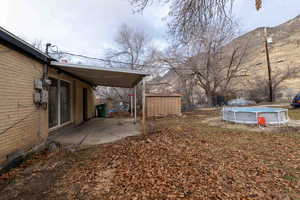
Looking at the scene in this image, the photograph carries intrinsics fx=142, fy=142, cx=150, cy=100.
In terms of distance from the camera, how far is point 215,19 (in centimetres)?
419

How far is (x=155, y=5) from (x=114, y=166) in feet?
14.2

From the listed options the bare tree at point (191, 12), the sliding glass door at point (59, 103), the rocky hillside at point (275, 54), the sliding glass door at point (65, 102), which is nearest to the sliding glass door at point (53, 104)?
the sliding glass door at point (59, 103)

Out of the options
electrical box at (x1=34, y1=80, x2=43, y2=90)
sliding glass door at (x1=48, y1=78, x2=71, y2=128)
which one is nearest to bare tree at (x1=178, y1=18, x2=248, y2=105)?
sliding glass door at (x1=48, y1=78, x2=71, y2=128)

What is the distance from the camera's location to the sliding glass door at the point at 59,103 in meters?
4.98

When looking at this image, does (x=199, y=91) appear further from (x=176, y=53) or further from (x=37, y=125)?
(x=37, y=125)

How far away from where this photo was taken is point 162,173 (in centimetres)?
255

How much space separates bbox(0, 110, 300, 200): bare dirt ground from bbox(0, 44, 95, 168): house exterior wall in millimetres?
496

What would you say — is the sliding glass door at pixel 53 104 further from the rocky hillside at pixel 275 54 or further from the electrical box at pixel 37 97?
the rocky hillside at pixel 275 54

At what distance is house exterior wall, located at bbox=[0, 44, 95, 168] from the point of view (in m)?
2.77

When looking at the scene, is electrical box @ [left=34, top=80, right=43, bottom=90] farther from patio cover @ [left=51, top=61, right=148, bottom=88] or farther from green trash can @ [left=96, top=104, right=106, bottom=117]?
green trash can @ [left=96, top=104, right=106, bottom=117]

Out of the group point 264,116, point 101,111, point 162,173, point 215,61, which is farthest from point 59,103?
point 215,61

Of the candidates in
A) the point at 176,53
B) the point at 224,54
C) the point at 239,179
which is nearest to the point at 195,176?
the point at 239,179

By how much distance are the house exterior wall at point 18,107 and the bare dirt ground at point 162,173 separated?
496 millimetres

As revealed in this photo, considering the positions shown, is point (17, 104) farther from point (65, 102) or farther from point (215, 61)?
point (215, 61)
